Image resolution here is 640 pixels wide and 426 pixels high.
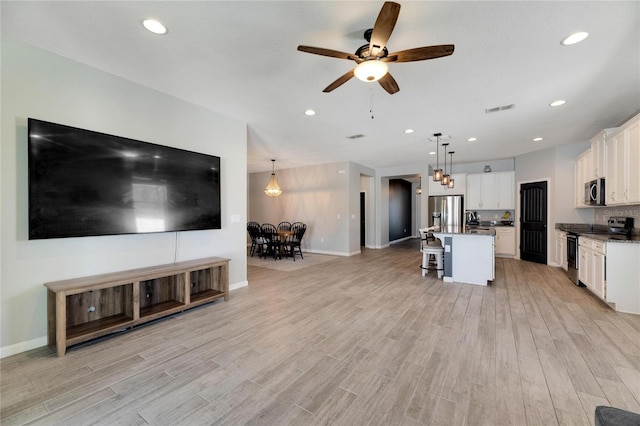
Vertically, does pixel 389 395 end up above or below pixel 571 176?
below

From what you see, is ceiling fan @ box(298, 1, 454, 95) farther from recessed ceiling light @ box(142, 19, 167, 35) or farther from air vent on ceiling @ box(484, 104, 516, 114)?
air vent on ceiling @ box(484, 104, 516, 114)

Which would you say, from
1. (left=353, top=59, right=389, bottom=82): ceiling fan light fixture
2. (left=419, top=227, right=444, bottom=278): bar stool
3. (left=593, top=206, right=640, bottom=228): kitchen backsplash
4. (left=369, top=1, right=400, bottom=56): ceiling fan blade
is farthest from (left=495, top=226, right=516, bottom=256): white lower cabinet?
(left=369, top=1, right=400, bottom=56): ceiling fan blade

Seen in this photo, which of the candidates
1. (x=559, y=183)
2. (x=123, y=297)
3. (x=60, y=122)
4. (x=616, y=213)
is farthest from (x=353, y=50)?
(x=559, y=183)

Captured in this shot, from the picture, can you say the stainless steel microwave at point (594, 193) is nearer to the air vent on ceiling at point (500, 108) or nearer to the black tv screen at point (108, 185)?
the air vent on ceiling at point (500, 108)

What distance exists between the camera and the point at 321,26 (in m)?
2.21

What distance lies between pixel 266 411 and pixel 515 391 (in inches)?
70.9

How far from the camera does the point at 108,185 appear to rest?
2.88m

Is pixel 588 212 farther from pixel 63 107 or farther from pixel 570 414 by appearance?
pixel 63 107

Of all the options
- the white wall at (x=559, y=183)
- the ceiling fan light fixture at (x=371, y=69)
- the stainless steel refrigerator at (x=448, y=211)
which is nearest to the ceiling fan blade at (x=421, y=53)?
the ceiling fan light fixture at (x=371, y=69)

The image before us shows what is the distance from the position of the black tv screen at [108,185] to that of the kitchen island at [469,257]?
14.2 feet

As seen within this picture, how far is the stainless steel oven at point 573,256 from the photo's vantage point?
466 cm

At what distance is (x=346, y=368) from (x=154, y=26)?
10.9 ft

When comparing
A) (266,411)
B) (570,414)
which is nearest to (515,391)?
(570,414)

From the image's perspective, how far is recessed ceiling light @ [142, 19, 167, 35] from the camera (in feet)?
7.14
